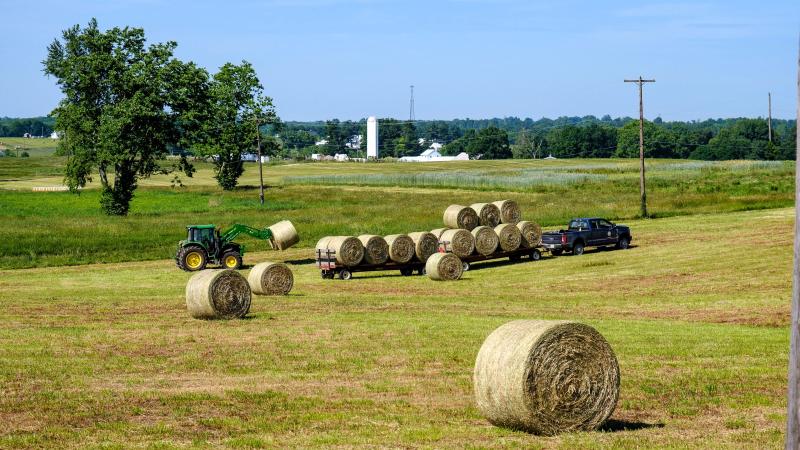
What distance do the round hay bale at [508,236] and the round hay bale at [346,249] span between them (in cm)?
638

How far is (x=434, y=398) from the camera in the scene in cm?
1705

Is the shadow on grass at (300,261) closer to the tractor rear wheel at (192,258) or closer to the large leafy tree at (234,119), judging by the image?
the tractor rear wheel at (192,258)

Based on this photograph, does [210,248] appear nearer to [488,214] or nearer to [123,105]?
[488,214]

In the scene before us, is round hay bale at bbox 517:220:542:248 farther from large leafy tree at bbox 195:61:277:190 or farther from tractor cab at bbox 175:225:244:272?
large leafy tree at bbox 195:61:277:190

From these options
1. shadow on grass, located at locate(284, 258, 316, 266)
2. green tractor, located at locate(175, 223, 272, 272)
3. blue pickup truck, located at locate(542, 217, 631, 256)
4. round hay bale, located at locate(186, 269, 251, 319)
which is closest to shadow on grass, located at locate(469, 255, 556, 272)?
blue pickup truck, located at locate(542, 217, 631, 256)

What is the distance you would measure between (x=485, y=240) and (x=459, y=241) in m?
1.32

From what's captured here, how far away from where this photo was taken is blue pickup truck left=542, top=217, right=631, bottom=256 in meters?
46.8

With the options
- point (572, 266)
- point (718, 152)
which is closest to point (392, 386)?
point (572, 266)

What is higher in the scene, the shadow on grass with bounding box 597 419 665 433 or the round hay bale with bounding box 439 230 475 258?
the round hay bale with bounding box 439 230 475 258

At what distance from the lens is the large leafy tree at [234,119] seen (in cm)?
11738

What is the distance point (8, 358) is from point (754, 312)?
18.3 m

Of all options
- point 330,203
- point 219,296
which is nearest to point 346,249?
point 219,296

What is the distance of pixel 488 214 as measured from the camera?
47750 millimetres

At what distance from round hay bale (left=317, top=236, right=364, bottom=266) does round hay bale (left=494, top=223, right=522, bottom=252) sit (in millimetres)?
6376
